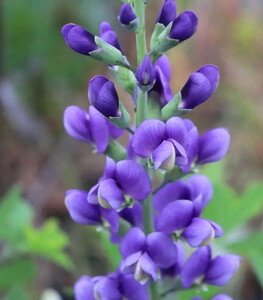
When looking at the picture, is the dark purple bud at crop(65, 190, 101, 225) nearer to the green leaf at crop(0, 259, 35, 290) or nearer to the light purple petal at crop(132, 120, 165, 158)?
the light purple petal at crop(132, 120, 165, 158)

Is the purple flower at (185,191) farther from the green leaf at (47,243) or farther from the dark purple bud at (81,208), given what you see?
the green leaf at (47,243)


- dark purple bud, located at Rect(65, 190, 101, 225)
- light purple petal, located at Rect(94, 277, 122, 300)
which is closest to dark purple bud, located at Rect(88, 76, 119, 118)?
dark purple bud, located at Rect(65, 190, 101, 225)

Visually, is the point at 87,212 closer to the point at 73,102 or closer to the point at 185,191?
the point at 185,191

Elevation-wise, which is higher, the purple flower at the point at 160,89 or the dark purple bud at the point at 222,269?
the purple flower at the point at 160,89

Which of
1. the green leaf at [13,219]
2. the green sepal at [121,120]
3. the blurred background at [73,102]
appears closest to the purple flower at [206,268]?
the green sepal at [121,120]

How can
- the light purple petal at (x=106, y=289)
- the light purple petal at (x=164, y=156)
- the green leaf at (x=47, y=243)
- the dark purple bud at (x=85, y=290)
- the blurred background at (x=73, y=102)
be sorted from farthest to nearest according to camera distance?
the blurred background at (x=73, y=102) < the green leaf at (x=47, y=243) < the dark purple bud at (x=85, y=290) < the light purple petal at (x=106, y=289) < the light purple petal at (x=164, y=156)

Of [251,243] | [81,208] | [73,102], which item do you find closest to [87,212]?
[81,208]

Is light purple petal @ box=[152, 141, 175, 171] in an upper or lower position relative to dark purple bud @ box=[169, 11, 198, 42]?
lower
